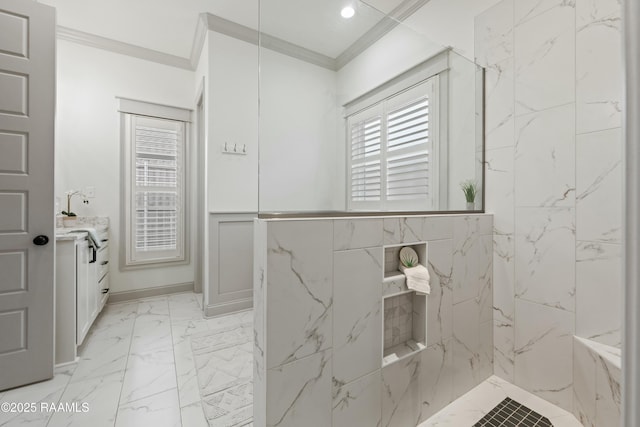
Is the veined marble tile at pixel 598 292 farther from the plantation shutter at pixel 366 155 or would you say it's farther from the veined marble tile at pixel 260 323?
the veined marble tile at pixel 260 323

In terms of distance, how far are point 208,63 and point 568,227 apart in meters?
3.04

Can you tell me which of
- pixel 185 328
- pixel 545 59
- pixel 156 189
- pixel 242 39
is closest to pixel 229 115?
pixel 242 39

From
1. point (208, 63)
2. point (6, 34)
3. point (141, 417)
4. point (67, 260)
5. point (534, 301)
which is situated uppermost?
point (208, 63)

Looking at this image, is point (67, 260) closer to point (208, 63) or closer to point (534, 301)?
point (208, 63)

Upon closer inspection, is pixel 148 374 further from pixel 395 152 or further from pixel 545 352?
pixel 545 352

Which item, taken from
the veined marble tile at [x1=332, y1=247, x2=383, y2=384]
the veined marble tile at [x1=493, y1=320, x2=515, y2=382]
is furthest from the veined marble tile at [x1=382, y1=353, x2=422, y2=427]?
the veined marble tile at [x1=493, y1=320, x2=515, y2=382]

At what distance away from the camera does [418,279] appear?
4.29 ft

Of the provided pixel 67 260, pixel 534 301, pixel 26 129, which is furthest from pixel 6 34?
pixel 534 301

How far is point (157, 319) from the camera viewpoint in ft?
8.61

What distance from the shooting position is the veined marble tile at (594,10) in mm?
1304

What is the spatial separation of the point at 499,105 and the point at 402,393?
1.79 m

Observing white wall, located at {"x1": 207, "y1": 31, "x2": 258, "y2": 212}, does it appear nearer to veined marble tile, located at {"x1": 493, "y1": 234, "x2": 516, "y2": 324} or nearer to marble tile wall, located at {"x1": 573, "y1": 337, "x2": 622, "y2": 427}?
veined marble tile, located at {"x1": 493, "y1": 234, "x2": 516, "y2": 324}

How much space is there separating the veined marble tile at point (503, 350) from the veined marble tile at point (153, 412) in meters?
1.89

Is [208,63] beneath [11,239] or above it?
above
